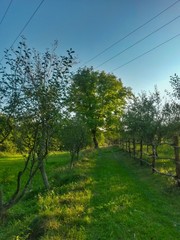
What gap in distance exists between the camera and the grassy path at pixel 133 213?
8.92 metres

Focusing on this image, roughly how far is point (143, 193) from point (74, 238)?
21.9 feet

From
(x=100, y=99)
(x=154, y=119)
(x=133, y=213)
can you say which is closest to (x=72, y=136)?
(x=154, y=119)

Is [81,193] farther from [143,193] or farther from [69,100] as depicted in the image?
[69,100]

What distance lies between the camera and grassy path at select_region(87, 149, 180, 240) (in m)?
8.92

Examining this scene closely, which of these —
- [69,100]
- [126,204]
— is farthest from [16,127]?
[126,204]

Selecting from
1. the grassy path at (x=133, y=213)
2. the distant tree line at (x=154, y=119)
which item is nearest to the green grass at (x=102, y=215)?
the grassy path at (x=133, y=213)

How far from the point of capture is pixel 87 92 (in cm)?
6119

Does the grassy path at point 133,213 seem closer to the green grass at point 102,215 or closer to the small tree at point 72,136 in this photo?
the green grass at point 102,215

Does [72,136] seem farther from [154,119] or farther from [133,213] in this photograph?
[133,213]

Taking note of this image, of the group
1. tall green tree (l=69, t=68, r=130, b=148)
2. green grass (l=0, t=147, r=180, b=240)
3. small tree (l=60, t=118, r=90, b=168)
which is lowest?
green grass (l=0, t=147, r=180, b=240)

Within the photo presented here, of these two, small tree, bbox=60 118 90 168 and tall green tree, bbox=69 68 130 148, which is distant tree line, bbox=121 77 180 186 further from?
tall green tree, bbox=69 68 130 148

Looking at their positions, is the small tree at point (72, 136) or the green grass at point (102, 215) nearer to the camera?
the green grass at point (102, 215)

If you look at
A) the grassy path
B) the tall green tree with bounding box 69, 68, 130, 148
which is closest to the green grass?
the grassy path

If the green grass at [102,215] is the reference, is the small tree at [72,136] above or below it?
above
